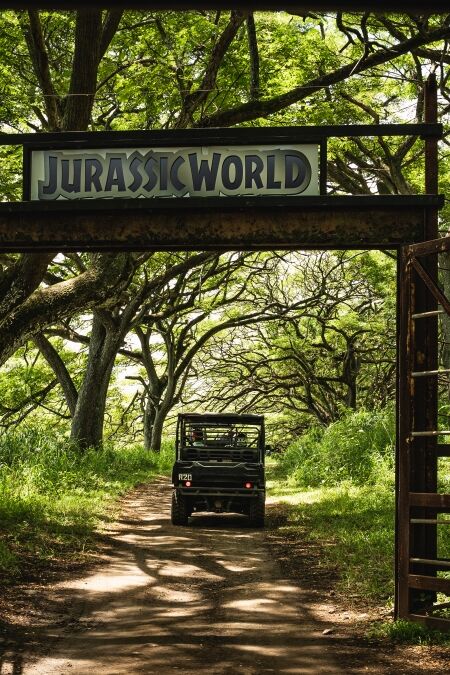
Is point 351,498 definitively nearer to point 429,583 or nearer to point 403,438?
point 403,438

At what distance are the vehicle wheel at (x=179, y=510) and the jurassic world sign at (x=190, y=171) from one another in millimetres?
8552

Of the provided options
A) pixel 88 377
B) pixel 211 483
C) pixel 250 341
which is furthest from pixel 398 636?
pixel 250 341

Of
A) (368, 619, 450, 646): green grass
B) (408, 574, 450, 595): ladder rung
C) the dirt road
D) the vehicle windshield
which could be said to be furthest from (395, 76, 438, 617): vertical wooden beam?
the vehicle windshield

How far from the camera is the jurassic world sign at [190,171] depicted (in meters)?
7.47

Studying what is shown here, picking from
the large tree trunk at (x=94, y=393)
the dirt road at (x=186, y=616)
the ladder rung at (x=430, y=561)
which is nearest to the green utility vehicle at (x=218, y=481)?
the dirt road at (x=186, y=616)

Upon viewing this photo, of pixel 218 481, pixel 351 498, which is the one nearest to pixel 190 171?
pixel 218 481

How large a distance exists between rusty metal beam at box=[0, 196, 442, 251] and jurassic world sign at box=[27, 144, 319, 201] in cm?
16

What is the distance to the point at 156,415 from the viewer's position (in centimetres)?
3300

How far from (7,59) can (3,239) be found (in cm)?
822

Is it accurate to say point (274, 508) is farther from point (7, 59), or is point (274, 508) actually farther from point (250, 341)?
point (250, 341)

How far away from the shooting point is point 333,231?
24.8 feet

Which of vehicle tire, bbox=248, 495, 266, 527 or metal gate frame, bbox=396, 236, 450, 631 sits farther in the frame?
vehicle tire, bbox=248, 495, 266, 527

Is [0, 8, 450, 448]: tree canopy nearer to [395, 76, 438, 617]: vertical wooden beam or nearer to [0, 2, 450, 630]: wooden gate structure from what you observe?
[0, 2, 450, 630]: wooden gate structure

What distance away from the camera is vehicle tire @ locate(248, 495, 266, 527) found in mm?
14938
